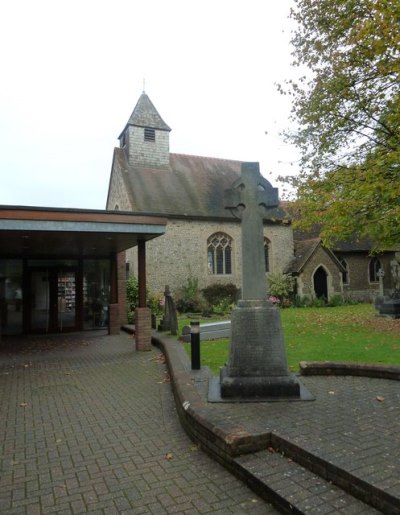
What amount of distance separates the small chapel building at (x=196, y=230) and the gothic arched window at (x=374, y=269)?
84 mm

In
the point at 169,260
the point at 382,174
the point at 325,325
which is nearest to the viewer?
→ the point at 382,174

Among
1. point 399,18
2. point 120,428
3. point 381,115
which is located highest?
point 399,18

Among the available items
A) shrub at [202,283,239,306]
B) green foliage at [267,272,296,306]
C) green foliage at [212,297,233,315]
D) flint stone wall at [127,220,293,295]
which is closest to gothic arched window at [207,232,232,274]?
flint stone wall at [127,220,293,295]

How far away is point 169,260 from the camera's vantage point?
23.3 m

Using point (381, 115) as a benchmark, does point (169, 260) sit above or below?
below

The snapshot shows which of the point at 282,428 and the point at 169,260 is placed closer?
the point at 282,428

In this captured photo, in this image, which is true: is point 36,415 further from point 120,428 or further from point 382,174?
point 382,174

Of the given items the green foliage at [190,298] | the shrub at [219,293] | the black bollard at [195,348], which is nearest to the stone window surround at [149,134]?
the green foliage at [190,298]

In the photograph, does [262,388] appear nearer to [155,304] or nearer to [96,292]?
[96,292]

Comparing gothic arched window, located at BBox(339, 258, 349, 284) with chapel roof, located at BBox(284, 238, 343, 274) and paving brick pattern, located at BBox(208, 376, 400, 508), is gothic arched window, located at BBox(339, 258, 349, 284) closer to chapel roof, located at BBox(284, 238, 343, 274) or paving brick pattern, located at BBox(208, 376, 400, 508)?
chapel roof, located at BBox(284, 238, 343, 274)

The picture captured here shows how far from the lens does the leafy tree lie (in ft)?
33.6

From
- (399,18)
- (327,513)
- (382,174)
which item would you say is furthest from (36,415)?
(399,18)

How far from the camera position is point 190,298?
74.3ft

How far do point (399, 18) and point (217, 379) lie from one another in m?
9.33
